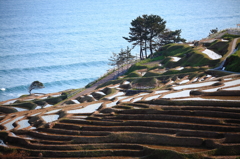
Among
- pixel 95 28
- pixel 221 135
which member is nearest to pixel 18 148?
pixel 221 135

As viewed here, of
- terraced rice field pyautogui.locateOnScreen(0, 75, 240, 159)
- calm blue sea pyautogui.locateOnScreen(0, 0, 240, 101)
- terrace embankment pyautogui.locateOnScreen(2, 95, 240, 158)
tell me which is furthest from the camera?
calm blue sea pyautogui.locateOnScreen(0, 0, 240, 101)

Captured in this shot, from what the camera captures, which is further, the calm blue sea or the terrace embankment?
the calm blue sea

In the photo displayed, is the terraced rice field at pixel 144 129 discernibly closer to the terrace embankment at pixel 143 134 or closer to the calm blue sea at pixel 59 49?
the terrace embankment at pixel 143 134

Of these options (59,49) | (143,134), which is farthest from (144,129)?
(59,49)

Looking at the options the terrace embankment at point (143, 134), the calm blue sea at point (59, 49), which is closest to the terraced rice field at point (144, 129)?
the terrace embankment at point (143, 134)

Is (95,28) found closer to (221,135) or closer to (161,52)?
(161,52)

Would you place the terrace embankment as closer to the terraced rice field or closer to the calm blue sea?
the terraced rice field

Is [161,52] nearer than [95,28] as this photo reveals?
Yes

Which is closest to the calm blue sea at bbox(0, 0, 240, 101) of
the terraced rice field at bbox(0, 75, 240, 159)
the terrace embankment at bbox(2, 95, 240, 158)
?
the terraced rice field at bbox(0, 75, 240, 159)
